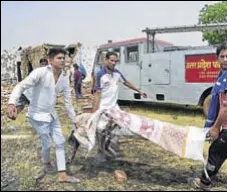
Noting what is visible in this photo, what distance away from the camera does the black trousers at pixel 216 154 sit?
133 inches

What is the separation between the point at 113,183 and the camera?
392 centimetres

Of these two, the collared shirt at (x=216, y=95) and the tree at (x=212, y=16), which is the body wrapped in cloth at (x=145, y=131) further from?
the tree at (x=212, y=16)

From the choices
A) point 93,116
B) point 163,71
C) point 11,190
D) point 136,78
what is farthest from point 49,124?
point 136,78

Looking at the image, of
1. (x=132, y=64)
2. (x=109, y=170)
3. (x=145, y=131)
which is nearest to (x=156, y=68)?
(x=132, y=64)

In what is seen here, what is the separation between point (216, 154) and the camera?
3518 mm

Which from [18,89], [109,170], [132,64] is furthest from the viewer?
[132,64]

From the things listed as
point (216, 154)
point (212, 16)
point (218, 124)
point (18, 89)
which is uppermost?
point (212, 16)

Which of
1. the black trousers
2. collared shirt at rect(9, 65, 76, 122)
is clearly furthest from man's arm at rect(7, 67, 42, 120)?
the black trousers

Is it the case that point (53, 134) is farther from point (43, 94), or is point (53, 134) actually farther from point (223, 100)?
point (223, 100)

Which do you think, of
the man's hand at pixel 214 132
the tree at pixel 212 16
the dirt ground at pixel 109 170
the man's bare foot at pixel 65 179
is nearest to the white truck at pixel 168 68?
the tree at pixel 212 16

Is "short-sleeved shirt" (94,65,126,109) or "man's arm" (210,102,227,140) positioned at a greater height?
"short-sleeved shirt" (94,65,126,109)

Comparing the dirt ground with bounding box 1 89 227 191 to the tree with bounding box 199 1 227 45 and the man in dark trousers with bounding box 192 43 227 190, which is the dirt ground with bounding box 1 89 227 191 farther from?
the tree with bounding box 199 1 227 45

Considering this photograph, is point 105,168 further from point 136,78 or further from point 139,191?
point 136,78

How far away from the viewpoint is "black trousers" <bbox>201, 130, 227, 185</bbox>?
11.1ft
